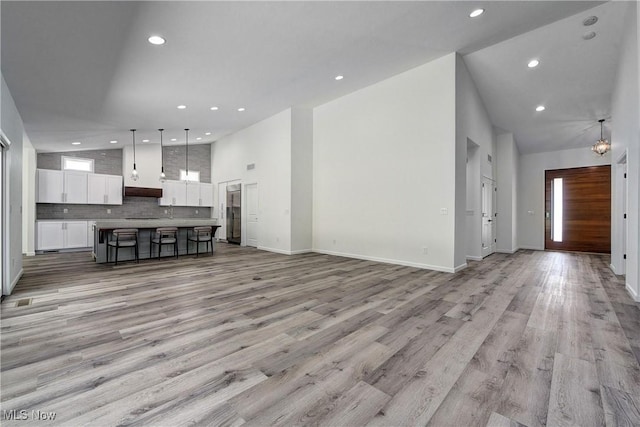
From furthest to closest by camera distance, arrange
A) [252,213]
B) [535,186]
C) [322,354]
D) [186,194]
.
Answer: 1. [186,194]
2. [535,186]
3. [252,213]
4. [322,354]

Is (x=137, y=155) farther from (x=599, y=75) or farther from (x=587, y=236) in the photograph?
(x=587, y=236)

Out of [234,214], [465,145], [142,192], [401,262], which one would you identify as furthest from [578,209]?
[142,192]

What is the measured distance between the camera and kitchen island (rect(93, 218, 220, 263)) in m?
5.90

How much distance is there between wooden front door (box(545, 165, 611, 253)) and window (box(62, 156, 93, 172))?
47.5 feet

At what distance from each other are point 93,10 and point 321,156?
16.7 ft

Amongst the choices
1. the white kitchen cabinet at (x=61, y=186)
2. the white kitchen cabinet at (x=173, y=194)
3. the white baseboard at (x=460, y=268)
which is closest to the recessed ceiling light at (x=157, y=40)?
the white baseboard at (x=460, y=268)

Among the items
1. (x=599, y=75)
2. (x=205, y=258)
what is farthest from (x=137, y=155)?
(x=599, y=75)

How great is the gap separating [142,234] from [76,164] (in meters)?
4.15

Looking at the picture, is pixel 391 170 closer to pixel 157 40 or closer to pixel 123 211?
pixel 157 40

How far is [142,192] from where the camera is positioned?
8.80 m

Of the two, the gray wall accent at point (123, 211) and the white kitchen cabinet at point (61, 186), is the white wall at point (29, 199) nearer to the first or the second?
the white kitchen cabinet at point (61, 186)

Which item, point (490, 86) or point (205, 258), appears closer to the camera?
point (490, 86)

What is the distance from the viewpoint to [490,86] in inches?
229

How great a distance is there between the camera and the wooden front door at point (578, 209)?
26.7 ft
